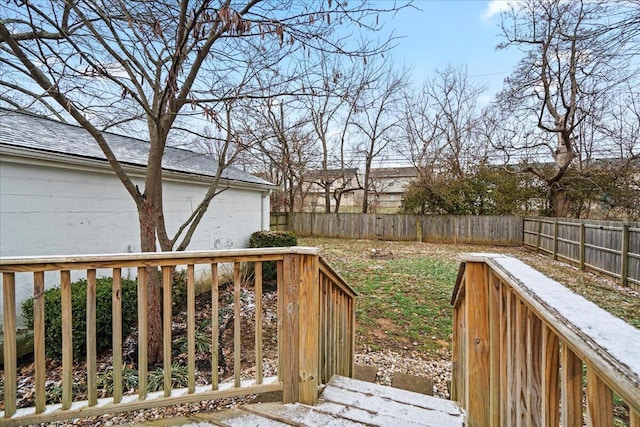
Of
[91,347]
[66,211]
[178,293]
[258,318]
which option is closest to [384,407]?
[258,318]

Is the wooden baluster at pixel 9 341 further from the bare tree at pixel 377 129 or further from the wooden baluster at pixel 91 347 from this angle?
the bare tree at pixel 377 129

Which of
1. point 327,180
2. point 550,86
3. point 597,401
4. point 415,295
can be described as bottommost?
point 415,295

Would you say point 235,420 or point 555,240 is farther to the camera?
point 555,240

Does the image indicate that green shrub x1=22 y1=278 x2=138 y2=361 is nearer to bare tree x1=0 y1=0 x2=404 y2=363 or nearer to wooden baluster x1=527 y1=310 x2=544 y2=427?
bare tree x1=0 y1=0 x2=404 y2=363

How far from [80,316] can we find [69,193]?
191 centimetres

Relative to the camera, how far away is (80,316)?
139 inches

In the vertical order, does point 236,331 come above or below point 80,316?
above

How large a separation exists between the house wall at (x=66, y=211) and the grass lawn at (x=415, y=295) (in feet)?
11.1

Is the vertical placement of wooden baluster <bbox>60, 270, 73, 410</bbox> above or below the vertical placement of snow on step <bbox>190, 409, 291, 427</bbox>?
above

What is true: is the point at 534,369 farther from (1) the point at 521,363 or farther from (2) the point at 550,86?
(2) the point at 550,86

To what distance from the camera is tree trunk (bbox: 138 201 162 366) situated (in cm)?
354

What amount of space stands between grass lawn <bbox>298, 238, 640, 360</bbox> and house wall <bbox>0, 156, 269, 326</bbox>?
339cm

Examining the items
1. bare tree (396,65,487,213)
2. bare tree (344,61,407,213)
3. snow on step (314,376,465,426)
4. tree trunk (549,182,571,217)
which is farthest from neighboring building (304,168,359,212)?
snow on step (314,376,465,426)

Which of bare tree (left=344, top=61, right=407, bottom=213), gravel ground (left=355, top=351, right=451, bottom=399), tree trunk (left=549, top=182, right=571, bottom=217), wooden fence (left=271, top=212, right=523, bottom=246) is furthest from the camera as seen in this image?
bare tree (left=344, top=61, right=407, bottom=213)
